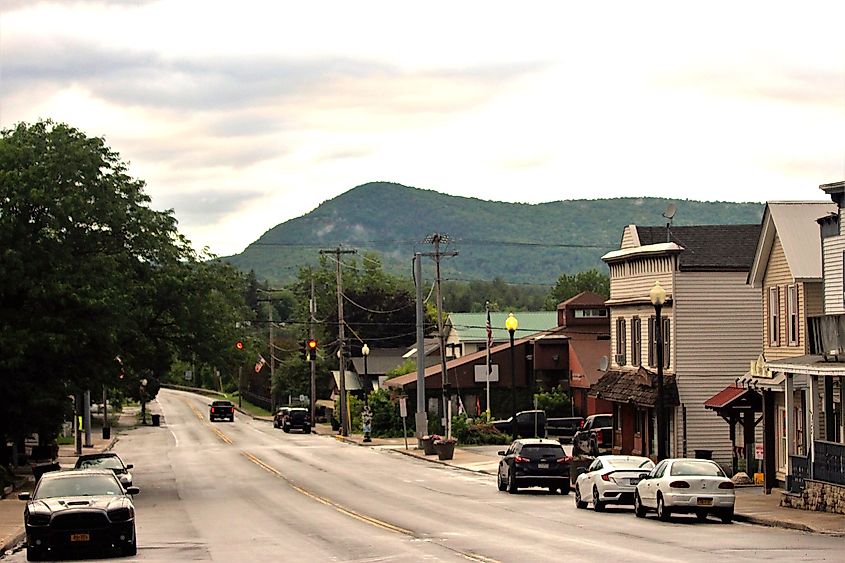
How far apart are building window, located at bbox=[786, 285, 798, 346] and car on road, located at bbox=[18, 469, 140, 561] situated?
75.4 feet

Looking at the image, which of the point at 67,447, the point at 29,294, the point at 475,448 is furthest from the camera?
the point at 67,447

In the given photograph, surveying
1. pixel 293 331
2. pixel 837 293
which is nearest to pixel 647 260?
pixel 837 293

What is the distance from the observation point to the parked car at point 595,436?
5550 centimetres

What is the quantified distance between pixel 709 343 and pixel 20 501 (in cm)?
2657

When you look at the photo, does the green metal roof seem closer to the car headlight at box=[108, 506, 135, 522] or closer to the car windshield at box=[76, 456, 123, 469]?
the car windshield at box=[76, 456, 123, 469]

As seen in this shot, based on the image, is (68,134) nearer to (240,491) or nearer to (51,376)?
(51,376)

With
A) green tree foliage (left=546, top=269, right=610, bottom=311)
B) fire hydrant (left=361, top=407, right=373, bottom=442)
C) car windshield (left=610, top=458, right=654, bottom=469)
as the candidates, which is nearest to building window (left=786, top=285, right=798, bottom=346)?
car windshield (left=610, top=458, right=654, bottom=469)

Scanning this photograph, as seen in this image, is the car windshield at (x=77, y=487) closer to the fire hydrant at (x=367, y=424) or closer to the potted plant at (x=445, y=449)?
the potted plant at (x=445, y=449)

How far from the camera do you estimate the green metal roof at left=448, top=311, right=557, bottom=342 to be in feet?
345

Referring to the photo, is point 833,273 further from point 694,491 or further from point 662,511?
point 662,511

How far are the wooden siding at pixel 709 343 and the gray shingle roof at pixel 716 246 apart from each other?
0.36m

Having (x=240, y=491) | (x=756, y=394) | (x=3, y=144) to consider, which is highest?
(x=3, y=144)

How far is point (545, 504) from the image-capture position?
127ft

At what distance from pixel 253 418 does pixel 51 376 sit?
268 feet
